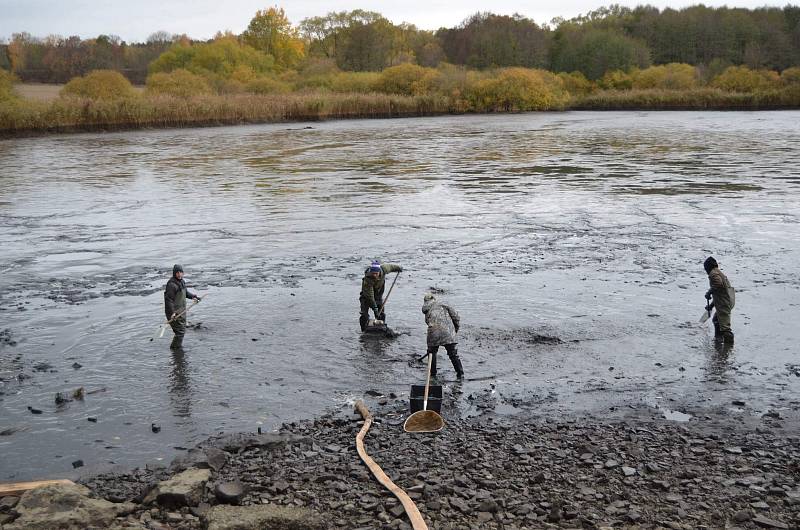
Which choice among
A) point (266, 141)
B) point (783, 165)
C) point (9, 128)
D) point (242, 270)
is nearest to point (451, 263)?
point (242, 270)

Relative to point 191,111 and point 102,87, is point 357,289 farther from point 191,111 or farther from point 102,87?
point 102,87

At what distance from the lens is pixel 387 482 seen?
8.09m

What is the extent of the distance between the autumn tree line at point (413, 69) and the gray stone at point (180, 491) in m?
57.0

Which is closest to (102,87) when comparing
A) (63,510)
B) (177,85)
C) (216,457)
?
(177,85)

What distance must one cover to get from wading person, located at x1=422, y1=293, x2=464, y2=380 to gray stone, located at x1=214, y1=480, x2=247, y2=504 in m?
3.82

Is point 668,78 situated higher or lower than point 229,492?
higher

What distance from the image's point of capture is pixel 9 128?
189 ft

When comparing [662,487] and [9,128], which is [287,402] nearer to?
[662,487]

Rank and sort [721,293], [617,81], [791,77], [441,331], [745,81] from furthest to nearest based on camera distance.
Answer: [617,81]
[745,81]
[791,77]
[721,293]
[441,331]

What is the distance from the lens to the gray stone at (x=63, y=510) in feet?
23.7

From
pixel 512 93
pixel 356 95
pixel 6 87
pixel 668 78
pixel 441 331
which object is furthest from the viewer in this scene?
pixel 668 78

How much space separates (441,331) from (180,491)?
4.62 meters

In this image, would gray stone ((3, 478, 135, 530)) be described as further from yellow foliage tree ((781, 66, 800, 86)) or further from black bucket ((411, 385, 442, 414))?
yellow foliage tree ((781, 66, 800, 86))

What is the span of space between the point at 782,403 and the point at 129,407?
8893 millimetres
